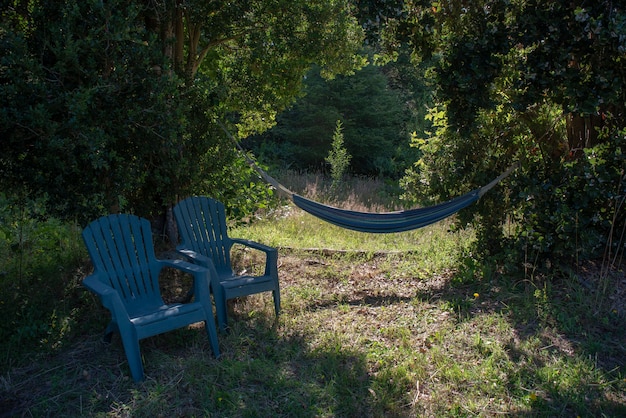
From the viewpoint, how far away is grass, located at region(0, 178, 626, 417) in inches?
113

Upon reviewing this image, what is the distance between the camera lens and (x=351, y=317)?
13.6ft

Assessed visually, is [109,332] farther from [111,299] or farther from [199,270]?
[199,270]

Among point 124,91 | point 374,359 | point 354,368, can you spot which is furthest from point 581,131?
point 124,91

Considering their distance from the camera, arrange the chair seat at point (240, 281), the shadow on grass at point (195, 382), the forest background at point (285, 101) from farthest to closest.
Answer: the chair seat at point (240, 281) → the forest background at point (285, 101) → the shadow on grass at point (195, 382)

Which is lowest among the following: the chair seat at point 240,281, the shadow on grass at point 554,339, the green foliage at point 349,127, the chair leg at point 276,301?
the shadow on grass at point 554,339

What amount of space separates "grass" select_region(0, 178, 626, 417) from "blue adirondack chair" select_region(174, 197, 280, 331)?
0.24m

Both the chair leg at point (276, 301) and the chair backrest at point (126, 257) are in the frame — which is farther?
the chair leg at point (276, 301)

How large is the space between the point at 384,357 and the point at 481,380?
0.61 m

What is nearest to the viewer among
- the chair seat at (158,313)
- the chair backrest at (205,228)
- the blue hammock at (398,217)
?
the chair seat at (158,313)

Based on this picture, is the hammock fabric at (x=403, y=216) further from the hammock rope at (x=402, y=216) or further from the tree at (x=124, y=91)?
the tree at (x=124, y=91)

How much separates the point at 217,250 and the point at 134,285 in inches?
31.9

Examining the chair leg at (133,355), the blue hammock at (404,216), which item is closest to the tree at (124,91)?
the chair leg at (133,355)

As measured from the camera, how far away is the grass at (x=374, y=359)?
9.46ft

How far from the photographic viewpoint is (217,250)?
4270mm
